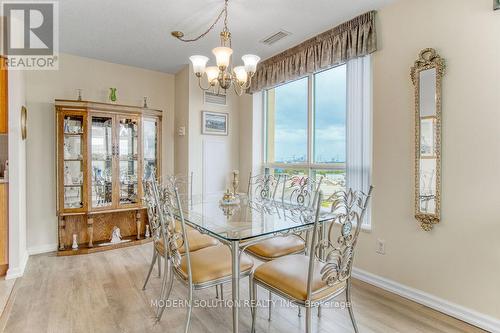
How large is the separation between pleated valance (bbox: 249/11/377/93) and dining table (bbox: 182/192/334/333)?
1633 mm

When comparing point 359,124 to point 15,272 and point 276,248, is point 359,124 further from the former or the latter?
point 15,272

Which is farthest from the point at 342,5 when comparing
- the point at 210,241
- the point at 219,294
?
the point at 219,294

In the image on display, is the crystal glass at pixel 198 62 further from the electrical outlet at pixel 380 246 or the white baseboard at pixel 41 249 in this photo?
the white baseboard at pixel 41 249

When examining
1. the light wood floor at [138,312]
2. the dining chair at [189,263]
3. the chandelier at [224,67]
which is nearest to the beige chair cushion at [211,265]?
the dining chair at [189,263]

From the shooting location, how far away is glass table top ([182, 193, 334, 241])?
182 centimetres

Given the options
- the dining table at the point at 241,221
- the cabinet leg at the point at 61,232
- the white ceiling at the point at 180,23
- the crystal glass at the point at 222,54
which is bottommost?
the cabinet leg at the point at 61,232

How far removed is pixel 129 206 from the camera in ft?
12.7

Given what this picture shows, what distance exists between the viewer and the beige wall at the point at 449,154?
199cm

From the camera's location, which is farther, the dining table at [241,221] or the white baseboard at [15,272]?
the white baseboard at [15,272]

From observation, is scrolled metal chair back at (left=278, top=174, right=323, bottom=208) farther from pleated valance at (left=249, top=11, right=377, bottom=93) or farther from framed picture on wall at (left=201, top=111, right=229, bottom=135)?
framed picture on wall at (left=201, top=111, right=229, bottom=135)

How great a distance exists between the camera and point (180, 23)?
2861 millimetres

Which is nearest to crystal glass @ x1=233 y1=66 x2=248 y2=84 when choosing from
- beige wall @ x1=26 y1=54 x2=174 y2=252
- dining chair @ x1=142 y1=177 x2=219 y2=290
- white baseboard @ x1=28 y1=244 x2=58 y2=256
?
dining chair @ x1=142 y1=177 x2=219 y2=290

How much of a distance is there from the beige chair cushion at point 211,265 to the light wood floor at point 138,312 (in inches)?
18.1

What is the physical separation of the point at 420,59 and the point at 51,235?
4.64 meters
